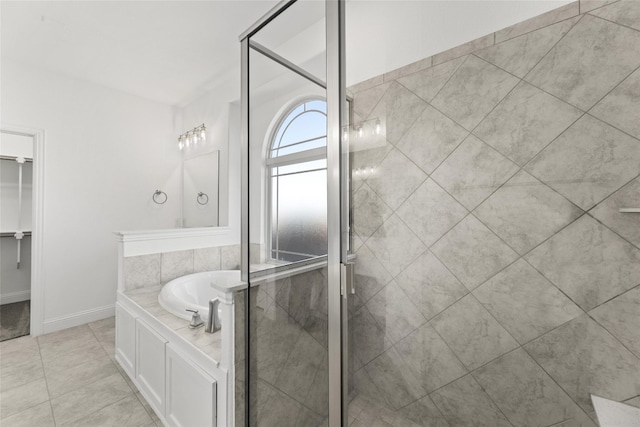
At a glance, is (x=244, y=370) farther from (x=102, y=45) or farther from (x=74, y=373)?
(x=102, y=45)

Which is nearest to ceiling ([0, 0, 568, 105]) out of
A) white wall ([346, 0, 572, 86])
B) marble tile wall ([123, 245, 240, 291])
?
white wall ([346, 0, 572, 86])

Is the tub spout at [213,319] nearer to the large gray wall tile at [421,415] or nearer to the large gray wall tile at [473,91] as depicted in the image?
the large gray wall tile at [421,415]

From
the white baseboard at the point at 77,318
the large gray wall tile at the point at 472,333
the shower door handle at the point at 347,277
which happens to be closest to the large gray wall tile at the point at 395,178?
the shower door handle at the point at 347,277

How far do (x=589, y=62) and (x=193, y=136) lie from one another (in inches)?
140

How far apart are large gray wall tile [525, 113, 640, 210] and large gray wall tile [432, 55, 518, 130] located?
0.18m

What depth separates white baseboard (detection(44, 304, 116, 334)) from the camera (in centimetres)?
274

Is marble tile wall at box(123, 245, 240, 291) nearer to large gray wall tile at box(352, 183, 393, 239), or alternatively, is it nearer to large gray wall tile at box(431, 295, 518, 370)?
large gray wall tile at box(352, 183, 393, 239)

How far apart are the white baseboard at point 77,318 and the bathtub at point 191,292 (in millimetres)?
1538

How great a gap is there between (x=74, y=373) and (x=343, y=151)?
261 centimetres

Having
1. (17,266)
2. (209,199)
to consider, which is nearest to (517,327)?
(209,199)

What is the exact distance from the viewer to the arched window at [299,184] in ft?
3.12

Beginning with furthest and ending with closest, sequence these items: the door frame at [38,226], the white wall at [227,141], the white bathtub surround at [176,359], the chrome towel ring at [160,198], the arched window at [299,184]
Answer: the chrome towel ring at [160,198]
the white wall at [227,141]
the door frame at [38,226]
the white bathtub surround at [176,359]
the arched window at [299,184]

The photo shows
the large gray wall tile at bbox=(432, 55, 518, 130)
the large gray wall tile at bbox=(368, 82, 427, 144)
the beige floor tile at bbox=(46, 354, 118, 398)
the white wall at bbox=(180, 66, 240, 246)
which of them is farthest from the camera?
the white wall at bbox=(180, 66, 240, 246)

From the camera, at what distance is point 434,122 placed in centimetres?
79
